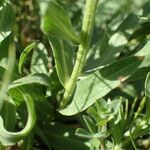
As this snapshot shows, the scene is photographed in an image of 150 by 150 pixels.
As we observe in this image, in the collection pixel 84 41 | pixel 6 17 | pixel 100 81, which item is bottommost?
pixel 100 81

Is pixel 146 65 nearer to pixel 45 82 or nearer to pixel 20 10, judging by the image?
pixel 45 82

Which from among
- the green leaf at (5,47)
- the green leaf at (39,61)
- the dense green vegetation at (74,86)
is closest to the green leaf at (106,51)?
the dense green vegetation at (74,86)

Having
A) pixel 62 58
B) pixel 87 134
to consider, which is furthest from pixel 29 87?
pixel 87 134

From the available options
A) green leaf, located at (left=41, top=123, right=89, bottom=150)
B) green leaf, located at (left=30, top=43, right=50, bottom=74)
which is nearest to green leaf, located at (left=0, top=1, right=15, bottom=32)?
green leaf, located at (left=30, top=43, right=50, bottom=74)

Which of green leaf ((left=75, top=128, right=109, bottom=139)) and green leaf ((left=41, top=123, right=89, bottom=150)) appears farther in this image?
green leaf ((left=41, top=123, right=89, bottom=150))

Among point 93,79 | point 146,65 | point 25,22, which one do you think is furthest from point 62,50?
point 25,22

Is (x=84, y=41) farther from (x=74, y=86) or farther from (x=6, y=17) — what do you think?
(x=6, y=17)

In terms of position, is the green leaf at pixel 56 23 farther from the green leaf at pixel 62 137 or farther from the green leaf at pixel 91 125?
the green leaf at pixel 62 137

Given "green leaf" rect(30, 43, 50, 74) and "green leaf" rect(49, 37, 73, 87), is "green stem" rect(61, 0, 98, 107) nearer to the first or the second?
"green leaf" rect(49, 37, 73, 87)

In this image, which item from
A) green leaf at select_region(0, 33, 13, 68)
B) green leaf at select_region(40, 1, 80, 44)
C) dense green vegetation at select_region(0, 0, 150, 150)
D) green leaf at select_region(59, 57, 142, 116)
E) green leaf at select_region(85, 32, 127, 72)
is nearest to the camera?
green leaf at select_region(40, 1, 80, 44)
